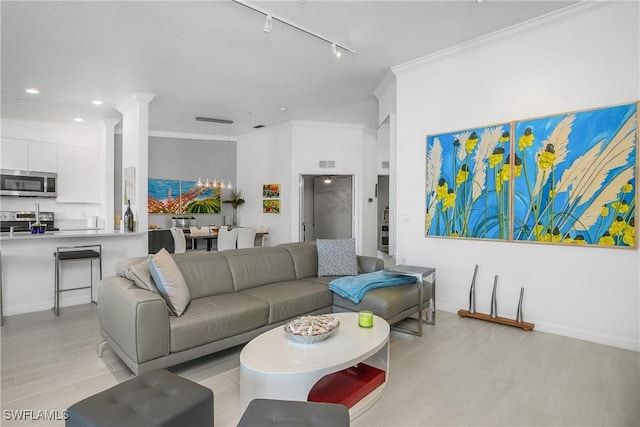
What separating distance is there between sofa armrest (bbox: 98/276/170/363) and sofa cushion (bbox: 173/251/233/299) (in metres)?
0.57

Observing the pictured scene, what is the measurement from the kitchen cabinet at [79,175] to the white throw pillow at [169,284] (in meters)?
5.56

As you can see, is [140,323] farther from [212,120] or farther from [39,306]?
[212,120]

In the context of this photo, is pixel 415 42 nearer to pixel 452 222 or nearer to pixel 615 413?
pixel 452 222

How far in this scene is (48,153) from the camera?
668cm

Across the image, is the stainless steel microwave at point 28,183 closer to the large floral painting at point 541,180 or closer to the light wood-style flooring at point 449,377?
the light wood-style flooring at point 449,377

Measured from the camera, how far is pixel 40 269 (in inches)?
170

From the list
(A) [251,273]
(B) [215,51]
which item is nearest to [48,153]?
(B) [215,51]

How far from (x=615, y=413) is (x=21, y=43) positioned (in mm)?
6041

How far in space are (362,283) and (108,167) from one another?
612cm

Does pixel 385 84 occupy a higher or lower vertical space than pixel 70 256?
higher

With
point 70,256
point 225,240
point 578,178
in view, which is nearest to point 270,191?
point 225,240

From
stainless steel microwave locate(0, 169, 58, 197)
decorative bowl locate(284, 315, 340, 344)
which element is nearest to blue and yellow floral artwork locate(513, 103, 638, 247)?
decorative bowl locate(284, 315, 340, 344)

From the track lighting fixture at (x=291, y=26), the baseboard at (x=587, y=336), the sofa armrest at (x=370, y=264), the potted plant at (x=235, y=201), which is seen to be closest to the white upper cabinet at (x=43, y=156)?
the potted plant at (x=235, y=201)

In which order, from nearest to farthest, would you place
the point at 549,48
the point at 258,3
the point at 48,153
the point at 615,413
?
1. the point at 615,413
2. the point at 258,3
3. the point at 549,48
4. the point at 48,153
